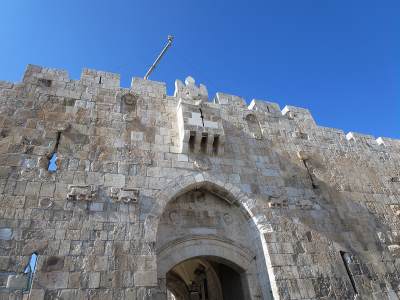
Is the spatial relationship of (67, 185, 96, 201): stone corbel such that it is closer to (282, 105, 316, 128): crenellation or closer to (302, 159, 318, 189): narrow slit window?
(302, 159, 318, 189): narrow slit window

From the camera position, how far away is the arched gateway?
549 cm

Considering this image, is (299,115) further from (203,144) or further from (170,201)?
(170,201)

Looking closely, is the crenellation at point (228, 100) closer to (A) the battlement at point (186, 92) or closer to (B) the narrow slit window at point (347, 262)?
(A) the battlement at point (186, 92)

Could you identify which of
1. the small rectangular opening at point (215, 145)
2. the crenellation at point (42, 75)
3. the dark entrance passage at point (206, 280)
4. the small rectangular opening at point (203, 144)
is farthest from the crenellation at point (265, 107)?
the crenellation at point (42, 75)

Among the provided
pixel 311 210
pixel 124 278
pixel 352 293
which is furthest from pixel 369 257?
pixel 124 278

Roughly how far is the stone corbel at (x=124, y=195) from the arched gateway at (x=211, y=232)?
45 cm

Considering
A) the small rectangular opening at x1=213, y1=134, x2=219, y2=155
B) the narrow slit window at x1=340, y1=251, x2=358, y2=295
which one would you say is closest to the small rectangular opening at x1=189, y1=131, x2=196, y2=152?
the small rectangular opening at x1=213, y1=134, x2=219, y2=155

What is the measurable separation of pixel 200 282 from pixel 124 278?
471 centimetres

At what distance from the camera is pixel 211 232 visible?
598 cm

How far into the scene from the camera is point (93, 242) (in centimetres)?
477

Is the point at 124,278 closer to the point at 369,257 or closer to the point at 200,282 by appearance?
the point at 200,282

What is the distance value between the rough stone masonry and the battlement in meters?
0.04

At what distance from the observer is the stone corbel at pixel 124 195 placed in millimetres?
5312

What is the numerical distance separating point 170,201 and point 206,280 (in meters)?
3.73
